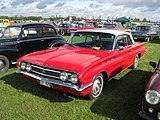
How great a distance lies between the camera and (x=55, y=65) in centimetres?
397

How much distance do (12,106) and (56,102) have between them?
95cm

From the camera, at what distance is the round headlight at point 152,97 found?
2.99 meters

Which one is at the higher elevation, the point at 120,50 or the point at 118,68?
the point at 120,50

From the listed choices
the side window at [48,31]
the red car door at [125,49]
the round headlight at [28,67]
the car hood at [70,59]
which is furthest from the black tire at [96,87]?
the side window at [48,31]

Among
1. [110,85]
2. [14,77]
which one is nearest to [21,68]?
[14,77]

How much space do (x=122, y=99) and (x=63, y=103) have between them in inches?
56.6

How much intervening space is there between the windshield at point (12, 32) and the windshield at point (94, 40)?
Answer: 252cm

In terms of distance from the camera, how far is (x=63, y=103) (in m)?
4.24

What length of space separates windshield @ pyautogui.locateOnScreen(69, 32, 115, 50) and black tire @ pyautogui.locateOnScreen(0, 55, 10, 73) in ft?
8.08

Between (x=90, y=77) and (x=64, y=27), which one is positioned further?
(x=64, y=27)

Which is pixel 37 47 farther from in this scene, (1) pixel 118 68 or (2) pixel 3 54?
(1) pixel 118 68

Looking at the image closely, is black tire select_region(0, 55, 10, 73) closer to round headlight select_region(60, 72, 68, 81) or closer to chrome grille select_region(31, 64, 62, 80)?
chrome grille select_region(31, 64, 62, 80)

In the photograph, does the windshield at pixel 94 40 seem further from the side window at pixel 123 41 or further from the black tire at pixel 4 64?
the black tire at pixel 4 64

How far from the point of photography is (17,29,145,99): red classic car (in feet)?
12.5
